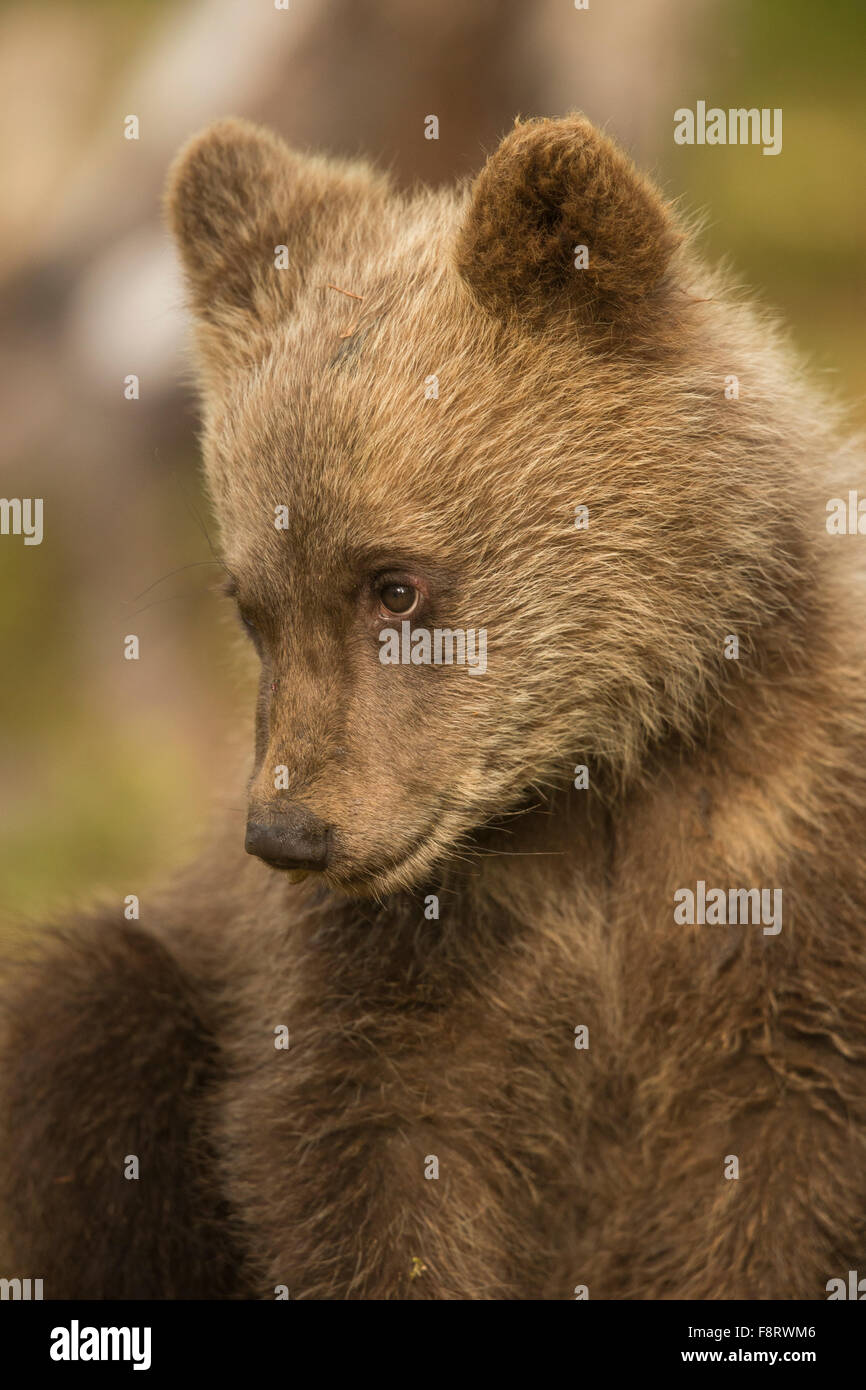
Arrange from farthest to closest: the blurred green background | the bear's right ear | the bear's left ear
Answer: the blurred green background, the bear's right ear, the bear's left ear

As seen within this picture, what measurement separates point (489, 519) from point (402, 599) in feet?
1.30

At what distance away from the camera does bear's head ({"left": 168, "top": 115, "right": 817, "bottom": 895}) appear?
16.4ft

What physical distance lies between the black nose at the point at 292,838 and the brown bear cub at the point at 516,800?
15mm

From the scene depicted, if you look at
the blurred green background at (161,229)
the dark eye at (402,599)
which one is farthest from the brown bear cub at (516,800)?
the blurred green background at (161,229)

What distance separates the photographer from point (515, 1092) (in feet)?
18.9

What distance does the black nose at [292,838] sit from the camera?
4.86m

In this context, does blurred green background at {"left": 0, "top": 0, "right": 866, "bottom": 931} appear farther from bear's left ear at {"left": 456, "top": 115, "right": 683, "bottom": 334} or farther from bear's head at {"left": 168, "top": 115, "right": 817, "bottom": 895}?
bear's left ear at {"left": 456, "top": 115, "right": 683, "bottom": 334}

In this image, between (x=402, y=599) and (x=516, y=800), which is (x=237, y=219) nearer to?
(x=402, y=599)

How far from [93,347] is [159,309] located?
0.62m

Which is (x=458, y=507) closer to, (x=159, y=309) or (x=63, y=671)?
(x=159, y=309)

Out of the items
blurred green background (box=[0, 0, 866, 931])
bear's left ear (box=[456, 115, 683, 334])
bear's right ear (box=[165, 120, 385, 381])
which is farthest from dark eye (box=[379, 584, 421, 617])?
blurred green background (box=[0, 0, 866, 931])

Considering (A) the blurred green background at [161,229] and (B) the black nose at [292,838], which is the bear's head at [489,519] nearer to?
(B) the black nose at [292,838]

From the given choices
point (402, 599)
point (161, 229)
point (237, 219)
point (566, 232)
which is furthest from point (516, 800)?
point (161, 229)

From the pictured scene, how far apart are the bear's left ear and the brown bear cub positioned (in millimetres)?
14
